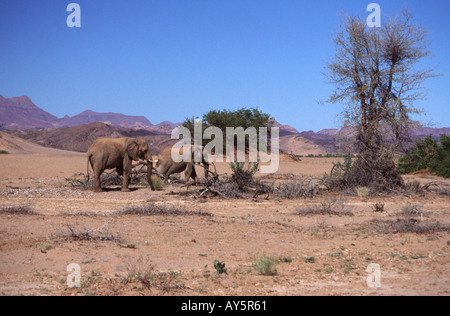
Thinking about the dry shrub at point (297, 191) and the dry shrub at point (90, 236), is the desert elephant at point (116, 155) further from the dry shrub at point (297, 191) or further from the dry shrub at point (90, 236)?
the dry shrub at point (90, 236)

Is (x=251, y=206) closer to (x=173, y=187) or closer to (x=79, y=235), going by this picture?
(x=173, y=187)

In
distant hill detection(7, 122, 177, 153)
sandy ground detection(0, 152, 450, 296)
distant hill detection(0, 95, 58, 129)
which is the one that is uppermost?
distant hill detection(0, 95, 58, 129)

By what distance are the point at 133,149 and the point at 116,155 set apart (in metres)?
0.76

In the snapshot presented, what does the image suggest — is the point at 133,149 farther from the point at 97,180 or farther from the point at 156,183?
the point at 97,180

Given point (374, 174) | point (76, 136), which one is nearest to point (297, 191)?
point (374, 174)

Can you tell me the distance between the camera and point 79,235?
8.15 metres

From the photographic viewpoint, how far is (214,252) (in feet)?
26.2

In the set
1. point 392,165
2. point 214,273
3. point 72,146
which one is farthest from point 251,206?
point 72,146

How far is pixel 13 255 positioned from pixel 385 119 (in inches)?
532

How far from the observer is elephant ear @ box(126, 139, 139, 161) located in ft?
55.9

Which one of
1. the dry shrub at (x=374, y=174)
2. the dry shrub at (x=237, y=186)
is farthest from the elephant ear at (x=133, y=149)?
the dry shrub at (x=374, y=174)

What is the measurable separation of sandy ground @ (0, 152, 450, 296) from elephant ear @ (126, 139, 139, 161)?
4150 mm

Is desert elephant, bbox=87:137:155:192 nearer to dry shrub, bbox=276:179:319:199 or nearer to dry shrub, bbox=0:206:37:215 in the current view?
dry shrub, bbox=276:179:319:199

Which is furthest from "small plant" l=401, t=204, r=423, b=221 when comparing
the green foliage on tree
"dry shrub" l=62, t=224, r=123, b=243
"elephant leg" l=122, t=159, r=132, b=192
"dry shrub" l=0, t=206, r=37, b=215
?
the green foliage on tree
